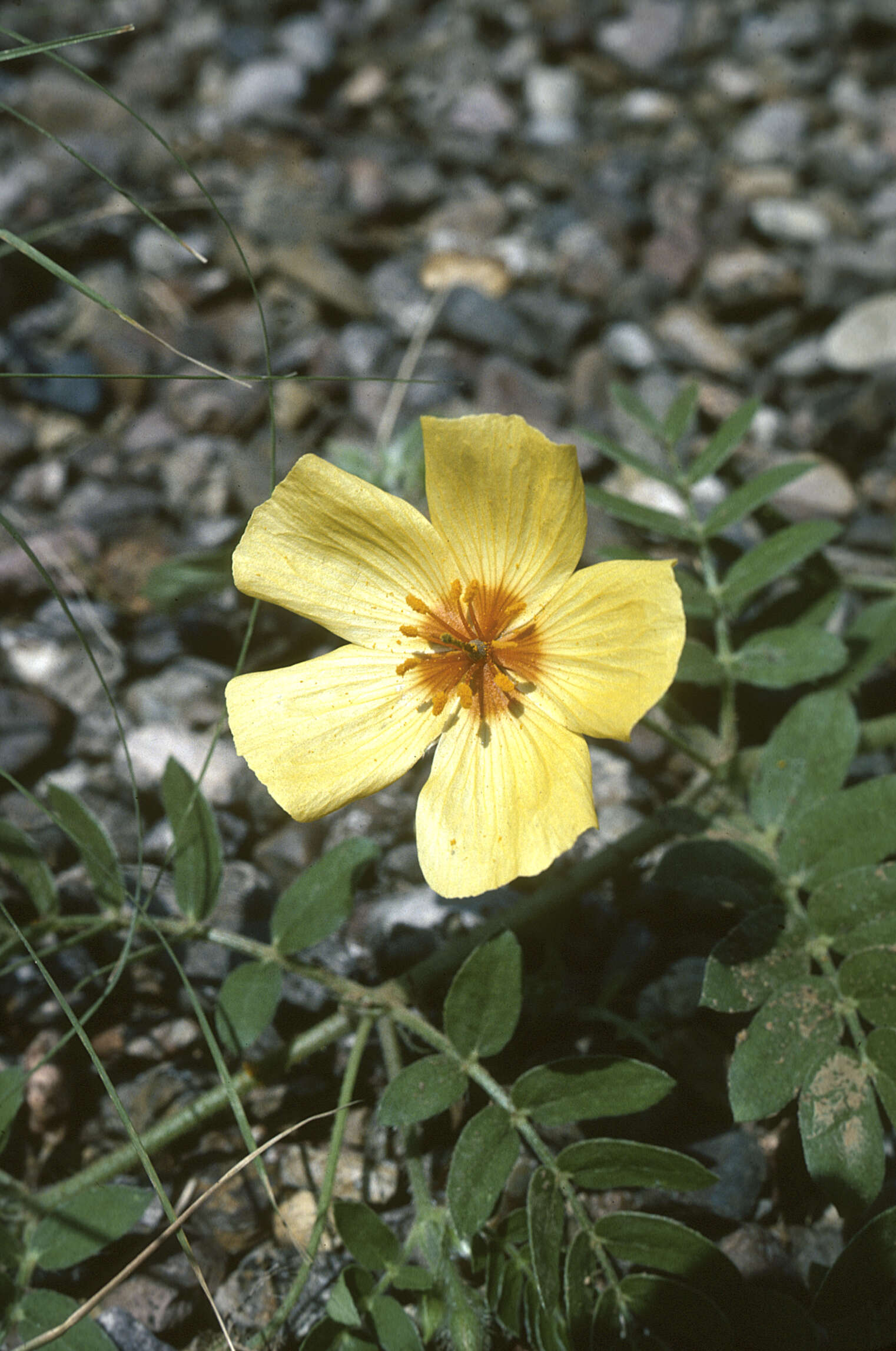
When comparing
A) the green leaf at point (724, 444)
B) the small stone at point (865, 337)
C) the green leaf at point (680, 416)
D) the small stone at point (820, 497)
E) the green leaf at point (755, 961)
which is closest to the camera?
the green leaf at point (755, 961)

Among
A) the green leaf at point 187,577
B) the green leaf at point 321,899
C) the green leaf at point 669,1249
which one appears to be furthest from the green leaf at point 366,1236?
the green leaf at point 187,577

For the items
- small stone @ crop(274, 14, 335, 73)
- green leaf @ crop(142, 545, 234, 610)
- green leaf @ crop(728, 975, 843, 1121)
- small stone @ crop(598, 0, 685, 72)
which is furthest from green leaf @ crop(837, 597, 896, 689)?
small stone @ crop(274, 14, 335, 73)

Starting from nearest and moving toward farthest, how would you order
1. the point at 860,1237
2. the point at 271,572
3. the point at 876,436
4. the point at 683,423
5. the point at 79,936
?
the point at 860,1237
the point at 271,572
the point at 79,936
the point at 683,423
the point at 876,436

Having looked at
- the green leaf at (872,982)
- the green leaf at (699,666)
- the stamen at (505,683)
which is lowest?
the green leaf at (872,982)

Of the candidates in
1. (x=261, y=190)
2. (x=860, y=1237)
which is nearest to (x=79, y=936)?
(x=860, y=1237)

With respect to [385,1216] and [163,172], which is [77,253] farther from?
[385,1216]

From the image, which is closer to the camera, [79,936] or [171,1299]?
[171,1299]

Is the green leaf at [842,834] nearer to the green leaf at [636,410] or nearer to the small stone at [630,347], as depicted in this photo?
the green leaf at [636,410]
